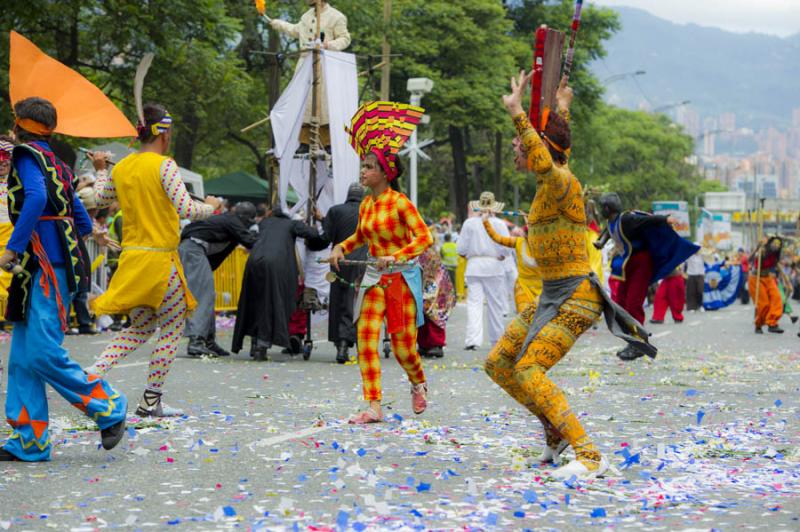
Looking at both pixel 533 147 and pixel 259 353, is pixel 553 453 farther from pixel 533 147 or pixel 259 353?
pixel 259 353

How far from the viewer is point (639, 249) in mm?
14922

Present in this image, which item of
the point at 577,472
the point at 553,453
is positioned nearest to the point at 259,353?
the point at 553,453

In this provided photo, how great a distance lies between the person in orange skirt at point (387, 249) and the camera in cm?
863

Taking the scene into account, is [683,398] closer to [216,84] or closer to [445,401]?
[445,401]

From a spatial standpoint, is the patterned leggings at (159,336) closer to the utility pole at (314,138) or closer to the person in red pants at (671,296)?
the utility pole at (314,138)

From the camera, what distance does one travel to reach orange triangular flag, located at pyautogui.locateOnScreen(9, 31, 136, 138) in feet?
24.1

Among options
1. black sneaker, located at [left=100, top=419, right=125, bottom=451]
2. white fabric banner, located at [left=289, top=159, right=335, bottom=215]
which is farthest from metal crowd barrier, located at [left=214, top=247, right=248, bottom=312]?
black sneaker, located at [left=100, top=419, right=125, bottom=451]

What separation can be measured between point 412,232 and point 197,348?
5987mm

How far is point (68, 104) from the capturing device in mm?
7562

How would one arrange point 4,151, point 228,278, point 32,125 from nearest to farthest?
point 32,125 → point 4,151 → point 228,278

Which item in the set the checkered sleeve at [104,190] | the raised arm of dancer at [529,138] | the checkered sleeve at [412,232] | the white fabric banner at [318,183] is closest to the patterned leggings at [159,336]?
the checkered sleeve at [104,190]

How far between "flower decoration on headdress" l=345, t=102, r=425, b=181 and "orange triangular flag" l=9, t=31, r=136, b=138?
5.71 ft

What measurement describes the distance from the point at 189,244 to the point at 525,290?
383 centimetres

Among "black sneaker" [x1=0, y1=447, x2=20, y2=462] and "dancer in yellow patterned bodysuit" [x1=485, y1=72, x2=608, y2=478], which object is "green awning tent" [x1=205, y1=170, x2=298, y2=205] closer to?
"black sneaker" [x1=0, y1=447, x2=20, y2=462]
